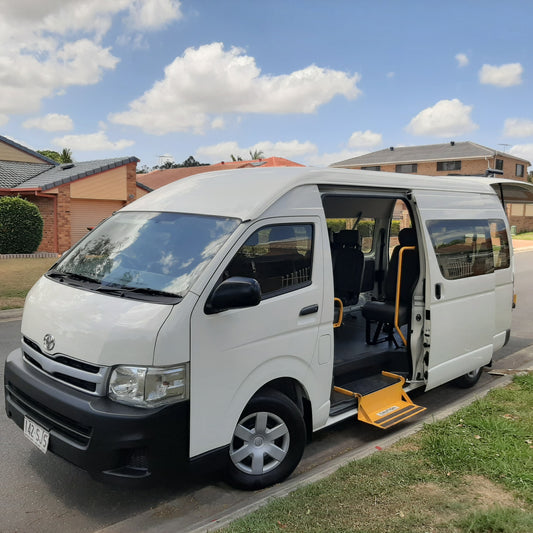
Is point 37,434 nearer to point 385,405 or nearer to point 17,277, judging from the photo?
point 385,405

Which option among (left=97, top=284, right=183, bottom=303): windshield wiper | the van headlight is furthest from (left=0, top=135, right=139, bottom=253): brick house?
the van headlight

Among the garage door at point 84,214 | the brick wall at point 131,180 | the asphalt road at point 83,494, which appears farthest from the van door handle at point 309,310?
the brick wall at point 131,180

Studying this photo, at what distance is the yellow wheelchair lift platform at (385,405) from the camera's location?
14.5 ft

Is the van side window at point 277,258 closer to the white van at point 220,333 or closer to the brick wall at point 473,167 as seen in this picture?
the white van at point 220,333

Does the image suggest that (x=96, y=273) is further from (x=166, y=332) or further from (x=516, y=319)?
(x=516, y=319)

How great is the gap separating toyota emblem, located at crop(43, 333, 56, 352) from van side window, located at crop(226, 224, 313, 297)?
1188 millimetres

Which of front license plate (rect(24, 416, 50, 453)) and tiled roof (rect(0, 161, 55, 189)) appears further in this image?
tiled roof (rect(0, 161, 55, 189))

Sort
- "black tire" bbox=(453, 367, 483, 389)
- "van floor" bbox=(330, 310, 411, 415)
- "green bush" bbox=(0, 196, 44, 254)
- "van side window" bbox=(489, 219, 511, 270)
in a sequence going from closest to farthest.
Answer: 1. "van floor" bbox=(330, 310, 411, 415)
2. "black tire" bbox=(453, 367, 483, 389)
3. "van side window" bbox=(489, 219, 511, 270)
4. "green bush" bbox=(0, 196, 44, 254)

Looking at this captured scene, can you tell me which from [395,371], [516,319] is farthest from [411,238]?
[516,319]

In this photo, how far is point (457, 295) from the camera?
17.1ft

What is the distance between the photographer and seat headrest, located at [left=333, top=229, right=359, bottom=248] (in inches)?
259

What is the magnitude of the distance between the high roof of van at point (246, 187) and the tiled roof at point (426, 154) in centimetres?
4265

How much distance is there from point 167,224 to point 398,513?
2439 mm

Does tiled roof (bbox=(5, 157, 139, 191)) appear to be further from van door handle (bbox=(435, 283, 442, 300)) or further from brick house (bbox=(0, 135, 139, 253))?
van door handle (bbox=(435, 283, 442, 300))
